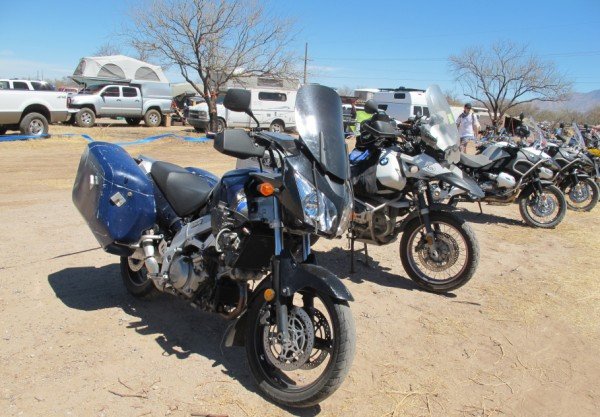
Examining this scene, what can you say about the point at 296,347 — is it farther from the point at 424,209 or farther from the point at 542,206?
the point at 542,206

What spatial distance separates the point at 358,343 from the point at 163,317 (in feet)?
4.88

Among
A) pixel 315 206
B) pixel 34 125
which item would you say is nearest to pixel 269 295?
pixel 315 206

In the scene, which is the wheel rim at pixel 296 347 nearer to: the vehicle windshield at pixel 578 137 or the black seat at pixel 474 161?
the black seat at pixel 474 161

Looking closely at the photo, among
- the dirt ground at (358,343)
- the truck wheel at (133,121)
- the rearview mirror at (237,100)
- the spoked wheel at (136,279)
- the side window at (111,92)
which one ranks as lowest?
the truck wheel at (133,121)

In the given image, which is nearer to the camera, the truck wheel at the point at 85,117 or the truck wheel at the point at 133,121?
the truck wheel at the point at 85,117

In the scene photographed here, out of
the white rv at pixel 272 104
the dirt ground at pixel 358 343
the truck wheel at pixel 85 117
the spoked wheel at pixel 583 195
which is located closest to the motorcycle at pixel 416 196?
the dirt ground at pixel 358 343

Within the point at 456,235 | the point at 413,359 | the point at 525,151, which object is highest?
the point at 525,151

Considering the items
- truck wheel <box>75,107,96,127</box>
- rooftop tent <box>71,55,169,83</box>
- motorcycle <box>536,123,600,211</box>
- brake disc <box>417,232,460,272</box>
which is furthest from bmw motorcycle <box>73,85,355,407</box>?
rooftop tent <box>71,55,169,83</box>

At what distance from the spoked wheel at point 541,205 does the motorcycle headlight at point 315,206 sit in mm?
6374

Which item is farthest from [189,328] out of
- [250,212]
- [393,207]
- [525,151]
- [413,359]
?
[525,151]

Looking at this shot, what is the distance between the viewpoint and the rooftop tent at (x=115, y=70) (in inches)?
1132

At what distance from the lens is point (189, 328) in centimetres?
384

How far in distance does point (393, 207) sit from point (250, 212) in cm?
236

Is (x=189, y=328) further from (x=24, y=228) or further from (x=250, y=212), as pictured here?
(x=24, y=228)
